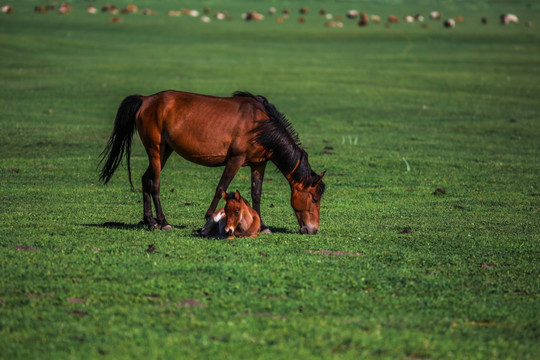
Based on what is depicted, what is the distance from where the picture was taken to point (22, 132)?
829 inches

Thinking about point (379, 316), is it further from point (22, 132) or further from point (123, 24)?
point (123, 24)

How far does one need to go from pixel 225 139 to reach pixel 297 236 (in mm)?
1741

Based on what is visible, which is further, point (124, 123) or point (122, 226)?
point (124, 123)

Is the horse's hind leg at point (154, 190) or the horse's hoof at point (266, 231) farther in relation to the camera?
the horse's hind leg at point (154, 190)

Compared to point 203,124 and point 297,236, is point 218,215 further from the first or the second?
point 203,124

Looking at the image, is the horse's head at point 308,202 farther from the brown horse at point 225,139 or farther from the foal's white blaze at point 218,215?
the foal's white blaze at point 218,215

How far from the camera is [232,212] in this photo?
10281mm

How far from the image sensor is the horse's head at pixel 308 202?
10.8 meters

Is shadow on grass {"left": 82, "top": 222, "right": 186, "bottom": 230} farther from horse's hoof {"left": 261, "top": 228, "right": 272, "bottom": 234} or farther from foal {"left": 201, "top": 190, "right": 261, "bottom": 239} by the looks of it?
horse's hoof {"left": 261, "top": 228, "right": 272, "bottom": 234}

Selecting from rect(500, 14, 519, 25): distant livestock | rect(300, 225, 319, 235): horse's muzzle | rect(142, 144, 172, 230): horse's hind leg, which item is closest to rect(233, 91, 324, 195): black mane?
rect(300, 225, 319, 235): horse's muzzle

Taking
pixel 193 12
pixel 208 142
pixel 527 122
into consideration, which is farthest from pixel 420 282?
pixel 193 12

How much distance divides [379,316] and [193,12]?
231ft

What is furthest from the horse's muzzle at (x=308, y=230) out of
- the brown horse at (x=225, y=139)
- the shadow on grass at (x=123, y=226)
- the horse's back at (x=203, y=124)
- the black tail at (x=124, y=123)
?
the black tail at (x=124, y=123)

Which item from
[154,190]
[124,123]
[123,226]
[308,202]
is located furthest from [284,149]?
[123,226]
